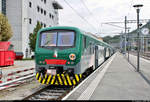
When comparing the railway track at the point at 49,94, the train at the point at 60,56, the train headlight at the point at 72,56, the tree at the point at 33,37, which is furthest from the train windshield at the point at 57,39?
the tree at the point at 33,37

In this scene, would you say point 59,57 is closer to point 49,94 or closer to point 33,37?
point 49,94

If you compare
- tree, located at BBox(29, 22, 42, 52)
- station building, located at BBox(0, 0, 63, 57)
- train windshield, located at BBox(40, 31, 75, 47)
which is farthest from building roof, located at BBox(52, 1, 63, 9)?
train windshield, located at BBox(40, 31, 75, 47)

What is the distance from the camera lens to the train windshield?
25.9 ft

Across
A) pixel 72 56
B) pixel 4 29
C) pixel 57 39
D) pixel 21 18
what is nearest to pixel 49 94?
pixel 72 56

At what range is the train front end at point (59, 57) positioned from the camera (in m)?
7.56

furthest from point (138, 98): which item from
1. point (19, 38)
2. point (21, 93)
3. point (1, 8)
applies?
point (1, 8)

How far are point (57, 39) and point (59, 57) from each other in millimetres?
952

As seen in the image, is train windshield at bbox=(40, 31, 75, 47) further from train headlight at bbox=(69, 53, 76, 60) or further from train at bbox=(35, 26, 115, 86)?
train headlight at bbox=(69, 53, 76, 60)

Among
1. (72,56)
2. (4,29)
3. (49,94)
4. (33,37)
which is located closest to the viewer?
(49,94)

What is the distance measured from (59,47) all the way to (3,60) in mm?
11890

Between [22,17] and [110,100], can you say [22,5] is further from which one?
[110,100]

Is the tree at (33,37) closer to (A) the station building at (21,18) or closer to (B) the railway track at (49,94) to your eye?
(A) the station building at (21,18)

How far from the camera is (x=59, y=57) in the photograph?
7.72 meters

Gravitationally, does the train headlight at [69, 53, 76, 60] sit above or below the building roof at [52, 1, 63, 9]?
below
